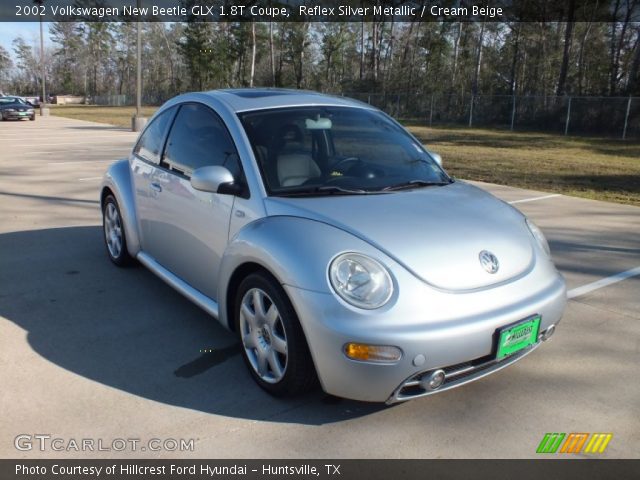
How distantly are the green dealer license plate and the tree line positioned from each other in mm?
34101

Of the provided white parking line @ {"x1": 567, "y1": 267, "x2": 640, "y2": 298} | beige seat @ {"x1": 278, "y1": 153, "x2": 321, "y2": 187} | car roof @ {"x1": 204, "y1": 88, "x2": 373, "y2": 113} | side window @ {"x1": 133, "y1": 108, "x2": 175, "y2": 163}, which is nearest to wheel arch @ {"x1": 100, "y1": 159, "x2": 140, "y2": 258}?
side window @ {"x1": 133, "y1": 108, "x2": 175, "y2": 163}

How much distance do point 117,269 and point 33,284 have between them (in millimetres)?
738

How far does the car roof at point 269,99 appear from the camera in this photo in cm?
394

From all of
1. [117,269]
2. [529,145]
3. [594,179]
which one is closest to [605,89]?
[529,145]

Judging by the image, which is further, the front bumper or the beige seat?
the beige seat

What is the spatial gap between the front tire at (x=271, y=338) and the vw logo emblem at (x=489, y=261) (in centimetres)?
101

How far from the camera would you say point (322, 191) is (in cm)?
348

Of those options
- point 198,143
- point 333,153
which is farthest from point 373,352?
point 198,143

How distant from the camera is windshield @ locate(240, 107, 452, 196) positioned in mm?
3551

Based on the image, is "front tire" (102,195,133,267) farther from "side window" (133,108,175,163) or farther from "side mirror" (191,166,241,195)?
"side mirror" (191,166,241,195)

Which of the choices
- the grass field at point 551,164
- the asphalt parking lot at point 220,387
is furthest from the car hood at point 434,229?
the grass field at point 551,164

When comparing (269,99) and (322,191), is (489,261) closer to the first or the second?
(322,191)

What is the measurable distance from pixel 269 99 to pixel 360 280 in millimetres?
1889
